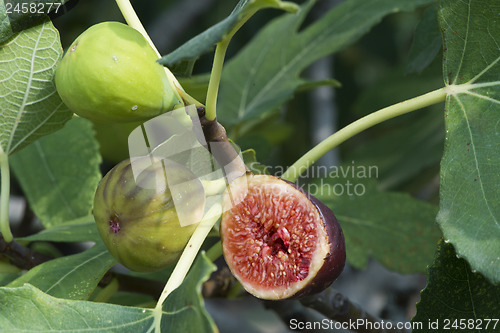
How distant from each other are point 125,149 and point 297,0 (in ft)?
3.40

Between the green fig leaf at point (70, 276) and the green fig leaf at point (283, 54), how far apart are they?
2.43 feet

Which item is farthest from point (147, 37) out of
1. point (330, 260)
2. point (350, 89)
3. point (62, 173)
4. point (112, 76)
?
point (350, 89)

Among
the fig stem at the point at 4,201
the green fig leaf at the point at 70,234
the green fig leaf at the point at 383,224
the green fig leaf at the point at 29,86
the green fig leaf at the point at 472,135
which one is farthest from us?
the green fig leaf at the point at 383,224

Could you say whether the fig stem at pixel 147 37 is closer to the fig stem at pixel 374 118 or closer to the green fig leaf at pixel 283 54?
the fig stem at pixel 374 118

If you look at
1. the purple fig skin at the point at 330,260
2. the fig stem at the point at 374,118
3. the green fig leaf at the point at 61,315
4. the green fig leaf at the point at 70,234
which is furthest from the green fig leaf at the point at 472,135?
the green fig leaf at the point at 70,234

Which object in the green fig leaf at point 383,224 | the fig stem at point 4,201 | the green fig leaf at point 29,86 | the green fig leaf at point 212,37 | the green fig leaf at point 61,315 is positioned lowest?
the green fig leaf at point 383,224

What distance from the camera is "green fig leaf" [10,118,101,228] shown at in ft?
4.96

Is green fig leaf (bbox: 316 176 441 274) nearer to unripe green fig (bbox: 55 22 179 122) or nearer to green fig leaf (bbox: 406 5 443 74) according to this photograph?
green fig leaf (bbox: 406 5 443 74)

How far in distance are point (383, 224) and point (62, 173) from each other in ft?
2.90

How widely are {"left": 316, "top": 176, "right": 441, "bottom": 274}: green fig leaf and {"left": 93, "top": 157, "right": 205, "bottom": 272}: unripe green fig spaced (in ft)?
2.29

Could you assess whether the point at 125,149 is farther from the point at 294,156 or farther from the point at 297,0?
the point at 297,0

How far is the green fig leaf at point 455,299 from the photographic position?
2.99 feet

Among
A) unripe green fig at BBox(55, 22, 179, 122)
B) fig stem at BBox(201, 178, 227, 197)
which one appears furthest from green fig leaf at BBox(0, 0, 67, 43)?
fig stem at BBox(201, 178, 227, 197)

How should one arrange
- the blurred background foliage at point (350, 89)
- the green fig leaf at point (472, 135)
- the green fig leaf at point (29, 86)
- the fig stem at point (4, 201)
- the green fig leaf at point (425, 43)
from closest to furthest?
1. the green fig leaf at point (472, 135)
2. the green fig leaf at point (29, 86)
3. the fig stem at point (4, 201)
4. the green fig leaf at point (425, 43)
5. the blurred background foliage at point (350, 89)
